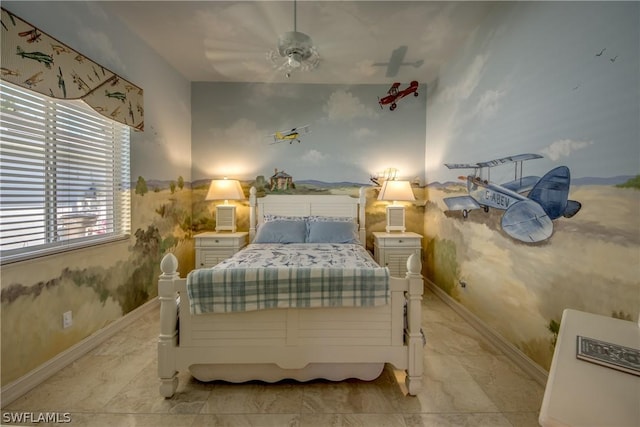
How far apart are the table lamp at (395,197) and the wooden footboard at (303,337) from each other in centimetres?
190

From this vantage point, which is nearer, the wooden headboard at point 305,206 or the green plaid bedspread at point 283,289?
the green plaid bedspread at point 283,289

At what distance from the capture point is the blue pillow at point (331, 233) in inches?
126

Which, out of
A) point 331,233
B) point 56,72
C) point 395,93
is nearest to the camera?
point 56,72

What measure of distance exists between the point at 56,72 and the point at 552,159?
3.37 m

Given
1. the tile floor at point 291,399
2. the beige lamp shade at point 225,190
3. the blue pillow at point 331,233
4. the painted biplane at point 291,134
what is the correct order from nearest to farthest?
the tile floor at point 291,399, the blue pillow at point 331,233, the beige lamp shade at point 225,190, the painted biplane at point 291,134

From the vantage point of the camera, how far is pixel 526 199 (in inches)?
77.0

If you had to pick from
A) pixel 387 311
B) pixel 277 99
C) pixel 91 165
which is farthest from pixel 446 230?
pixel 91 165

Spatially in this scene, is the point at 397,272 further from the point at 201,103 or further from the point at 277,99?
the point at 201,103

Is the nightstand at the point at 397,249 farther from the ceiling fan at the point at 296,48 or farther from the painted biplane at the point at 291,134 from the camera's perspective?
the ceiling fan at the point at 296,48

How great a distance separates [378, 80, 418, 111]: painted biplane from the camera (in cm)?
364

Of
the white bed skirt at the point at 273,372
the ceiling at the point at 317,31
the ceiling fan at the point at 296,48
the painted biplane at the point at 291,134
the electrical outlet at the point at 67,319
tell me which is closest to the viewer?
the white bed skirt at the point at 273,372

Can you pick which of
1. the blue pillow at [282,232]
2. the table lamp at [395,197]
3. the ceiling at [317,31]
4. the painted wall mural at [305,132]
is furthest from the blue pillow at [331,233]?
the ceiling at [317,31]

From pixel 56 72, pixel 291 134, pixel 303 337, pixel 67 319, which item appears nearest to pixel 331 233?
pixel 291 134

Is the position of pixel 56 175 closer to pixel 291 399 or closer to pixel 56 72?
pixel 56 72
